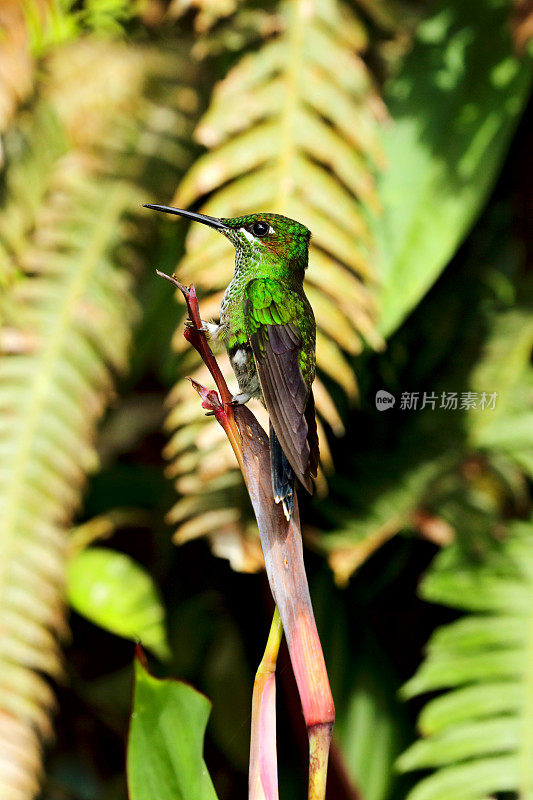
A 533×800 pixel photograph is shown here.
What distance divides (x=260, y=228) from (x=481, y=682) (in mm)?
944

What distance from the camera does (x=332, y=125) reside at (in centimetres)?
82

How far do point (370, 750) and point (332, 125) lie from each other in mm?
729

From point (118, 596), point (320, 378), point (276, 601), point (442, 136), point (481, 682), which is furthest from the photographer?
point (118, 596)

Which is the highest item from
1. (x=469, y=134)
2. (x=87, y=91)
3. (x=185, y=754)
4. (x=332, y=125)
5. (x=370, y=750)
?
(x=87, y=91)

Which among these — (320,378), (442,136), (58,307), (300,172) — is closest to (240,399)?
(300,172)

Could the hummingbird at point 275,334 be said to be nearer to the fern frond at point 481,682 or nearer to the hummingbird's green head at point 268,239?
the hummingbird's green head at point 268,239

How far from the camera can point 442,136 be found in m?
0.92

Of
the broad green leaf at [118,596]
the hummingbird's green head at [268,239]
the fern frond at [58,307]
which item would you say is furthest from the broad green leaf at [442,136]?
the hummingbird's green head at [268,239]

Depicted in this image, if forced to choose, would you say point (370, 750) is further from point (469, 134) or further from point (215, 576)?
point (469, 134)

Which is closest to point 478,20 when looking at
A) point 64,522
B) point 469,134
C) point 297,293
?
point 469,134

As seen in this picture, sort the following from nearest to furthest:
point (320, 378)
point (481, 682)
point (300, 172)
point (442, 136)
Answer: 1. point (300, 172)
2. point (320, 378)
3. point (442, 136)
4. point (481, 682)

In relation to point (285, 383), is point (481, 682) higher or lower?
higher

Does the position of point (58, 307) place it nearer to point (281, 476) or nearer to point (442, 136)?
point (442, 136)

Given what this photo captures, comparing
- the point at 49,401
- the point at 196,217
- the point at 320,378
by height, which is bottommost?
the point at 196,217
